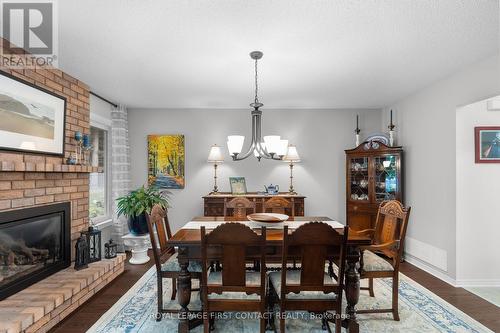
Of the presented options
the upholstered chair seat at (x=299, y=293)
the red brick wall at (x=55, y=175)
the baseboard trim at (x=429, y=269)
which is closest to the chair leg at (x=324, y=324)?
the upholstered chair seat at (x=299, y=293)

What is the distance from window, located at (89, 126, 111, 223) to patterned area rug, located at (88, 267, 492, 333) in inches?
71.8

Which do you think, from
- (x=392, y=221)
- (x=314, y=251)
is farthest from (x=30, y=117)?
(x=392, y=221)

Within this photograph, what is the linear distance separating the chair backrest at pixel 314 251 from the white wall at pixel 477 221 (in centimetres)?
220

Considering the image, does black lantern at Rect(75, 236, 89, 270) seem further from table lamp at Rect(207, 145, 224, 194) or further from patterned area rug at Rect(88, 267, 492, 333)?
table lamp at Rect(207, 145, 224, 194)

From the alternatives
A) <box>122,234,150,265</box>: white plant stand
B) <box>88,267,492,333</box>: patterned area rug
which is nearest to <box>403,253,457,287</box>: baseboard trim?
<box>88,267,492,333</box>: patterned area rug

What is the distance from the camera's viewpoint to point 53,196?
2.87 metres

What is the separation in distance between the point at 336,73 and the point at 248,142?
2134mm

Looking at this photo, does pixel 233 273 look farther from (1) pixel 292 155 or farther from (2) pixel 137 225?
(1) pixel 292 155

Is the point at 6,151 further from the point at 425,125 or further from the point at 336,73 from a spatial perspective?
the point at 425,125

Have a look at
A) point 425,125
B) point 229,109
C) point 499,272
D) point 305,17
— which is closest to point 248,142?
point 229,109

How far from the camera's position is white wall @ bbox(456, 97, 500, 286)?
317 cm

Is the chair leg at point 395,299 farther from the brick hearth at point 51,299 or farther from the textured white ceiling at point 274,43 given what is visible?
the brick hearth at point 51,299

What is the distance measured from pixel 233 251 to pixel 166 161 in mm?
3358

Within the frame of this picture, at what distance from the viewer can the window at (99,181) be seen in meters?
4.22
